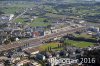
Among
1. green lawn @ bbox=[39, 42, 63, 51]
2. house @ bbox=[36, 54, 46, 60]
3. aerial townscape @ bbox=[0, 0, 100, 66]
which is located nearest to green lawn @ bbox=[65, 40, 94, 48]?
aerial townscape @ bbox=[0, 0, 100, 66]

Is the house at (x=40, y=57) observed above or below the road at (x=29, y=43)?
above

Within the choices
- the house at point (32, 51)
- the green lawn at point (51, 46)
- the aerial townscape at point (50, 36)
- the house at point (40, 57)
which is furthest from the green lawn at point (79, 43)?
the house at point (40, 57)

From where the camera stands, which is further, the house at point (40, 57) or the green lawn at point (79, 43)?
the green lawn at point (79, 43)

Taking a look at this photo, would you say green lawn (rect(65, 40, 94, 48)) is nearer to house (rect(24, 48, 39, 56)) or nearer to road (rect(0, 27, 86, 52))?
road (rect(0, 27, 86, 52))

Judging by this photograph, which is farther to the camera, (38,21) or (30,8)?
(30,8)

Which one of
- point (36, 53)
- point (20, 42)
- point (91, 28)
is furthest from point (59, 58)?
point (91, 28)

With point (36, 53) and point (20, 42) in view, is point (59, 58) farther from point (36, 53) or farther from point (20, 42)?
point (20, 42)

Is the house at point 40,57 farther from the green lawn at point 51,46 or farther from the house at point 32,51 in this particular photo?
the green lawn at point 51,46

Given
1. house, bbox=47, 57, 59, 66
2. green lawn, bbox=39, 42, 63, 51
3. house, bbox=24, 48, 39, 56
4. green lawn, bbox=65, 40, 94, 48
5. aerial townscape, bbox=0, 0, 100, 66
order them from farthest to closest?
green lawn, bbox=65, 40, 94, 48 → green lawn, bbox=39, 42, 63, 51 → house, bbox=24, 48, 39, 56 → aerial townscape, bbox=0, 0, 100, 66 → house, bbox=47, 57, 59, 66
